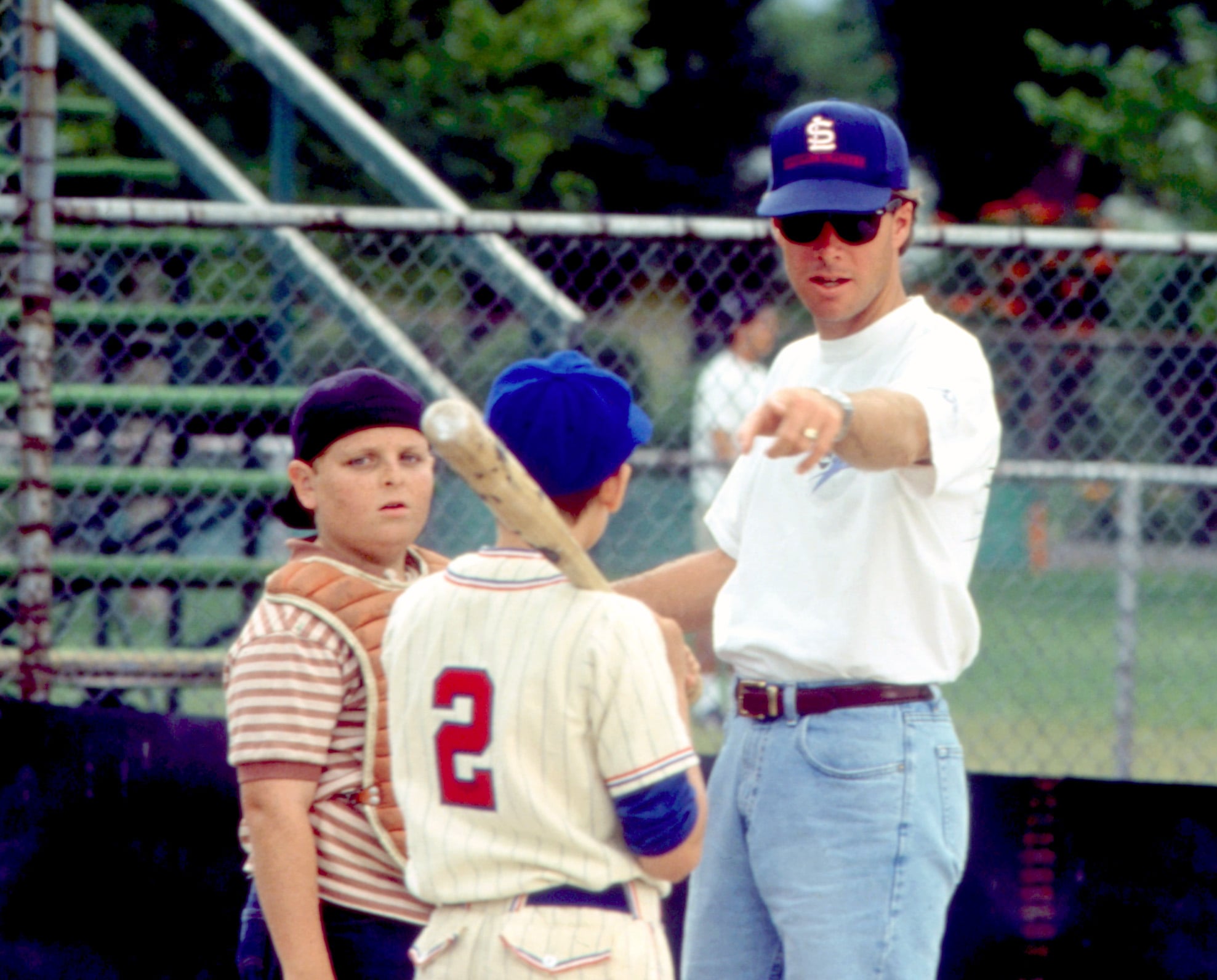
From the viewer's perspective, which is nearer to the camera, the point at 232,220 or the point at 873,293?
the point at 873,293

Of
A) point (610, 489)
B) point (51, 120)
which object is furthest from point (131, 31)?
point (610, 489)

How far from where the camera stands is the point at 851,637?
7.98ft

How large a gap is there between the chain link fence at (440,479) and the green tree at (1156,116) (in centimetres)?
441

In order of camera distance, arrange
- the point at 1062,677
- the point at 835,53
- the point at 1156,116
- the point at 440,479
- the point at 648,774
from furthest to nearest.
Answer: the point at 835,53 → the point at 1156,116 → the point at 1062,677 → the point at 440,479 → the point at 648,774

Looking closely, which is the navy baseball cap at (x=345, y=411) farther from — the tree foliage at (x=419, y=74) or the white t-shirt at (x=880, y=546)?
the tree foliage at (x=419, y=74)

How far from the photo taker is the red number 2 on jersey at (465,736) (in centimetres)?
192

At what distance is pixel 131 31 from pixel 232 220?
6.29 m

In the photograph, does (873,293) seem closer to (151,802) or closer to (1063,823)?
(1063,823)

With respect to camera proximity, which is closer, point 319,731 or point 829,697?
point 319,731

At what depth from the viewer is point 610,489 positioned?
1.97 m

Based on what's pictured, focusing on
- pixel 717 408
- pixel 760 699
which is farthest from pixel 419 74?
pixel 760 699

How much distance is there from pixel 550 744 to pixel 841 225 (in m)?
1.01

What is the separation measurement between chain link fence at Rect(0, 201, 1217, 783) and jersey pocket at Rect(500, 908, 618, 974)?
234 centimetres

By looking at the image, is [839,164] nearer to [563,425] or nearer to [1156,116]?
[563,425]
